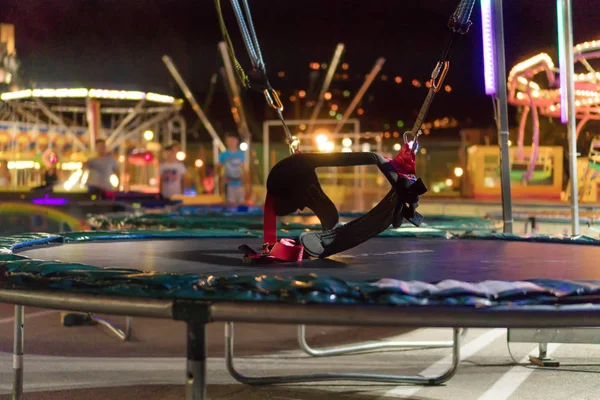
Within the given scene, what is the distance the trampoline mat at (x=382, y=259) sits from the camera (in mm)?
1866

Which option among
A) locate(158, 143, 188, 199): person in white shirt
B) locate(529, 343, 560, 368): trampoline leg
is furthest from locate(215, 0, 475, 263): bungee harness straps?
locate(158, 143, 188, 199): person in white shirt

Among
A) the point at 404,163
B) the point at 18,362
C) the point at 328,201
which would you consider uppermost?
the point at 404,163

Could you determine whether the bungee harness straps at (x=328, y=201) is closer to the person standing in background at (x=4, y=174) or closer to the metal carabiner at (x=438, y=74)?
the metal carabiner at (x=438, y=74)

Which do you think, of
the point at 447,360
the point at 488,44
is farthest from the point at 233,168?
the point at 447,360

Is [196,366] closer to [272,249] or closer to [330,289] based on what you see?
[330,289]

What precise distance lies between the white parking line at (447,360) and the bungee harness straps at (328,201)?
610 mm

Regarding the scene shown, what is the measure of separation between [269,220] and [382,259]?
41 centimetres

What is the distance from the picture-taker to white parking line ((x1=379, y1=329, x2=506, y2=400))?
2.46 m

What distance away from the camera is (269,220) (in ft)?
6.95

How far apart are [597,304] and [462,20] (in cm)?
120

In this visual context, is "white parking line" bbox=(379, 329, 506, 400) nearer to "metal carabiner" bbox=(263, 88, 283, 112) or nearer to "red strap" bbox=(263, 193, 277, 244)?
"red strap" bbox=(263, 193, 277, 244)

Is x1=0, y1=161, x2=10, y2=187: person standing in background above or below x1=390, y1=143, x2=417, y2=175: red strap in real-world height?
above

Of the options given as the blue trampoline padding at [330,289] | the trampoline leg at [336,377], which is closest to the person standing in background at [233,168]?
the trampoline leg at [336,377]

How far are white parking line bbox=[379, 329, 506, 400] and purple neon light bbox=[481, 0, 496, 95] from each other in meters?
1.23
